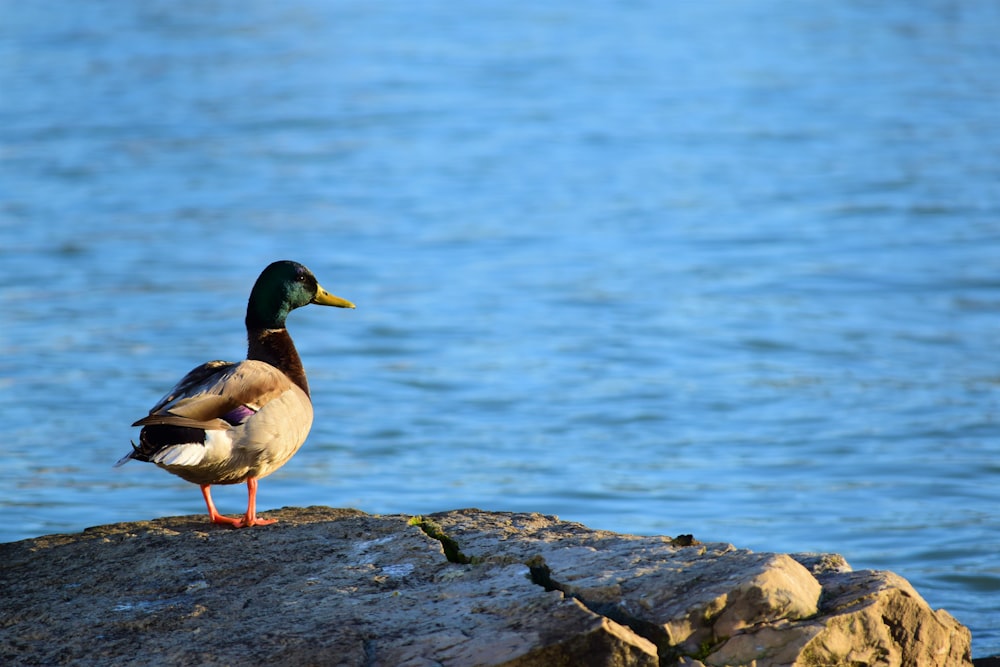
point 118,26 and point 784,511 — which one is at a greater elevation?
point 118,26

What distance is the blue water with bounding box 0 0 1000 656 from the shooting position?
26.2 feet

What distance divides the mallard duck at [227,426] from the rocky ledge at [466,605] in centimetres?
34

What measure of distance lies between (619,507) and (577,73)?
14.1 meters

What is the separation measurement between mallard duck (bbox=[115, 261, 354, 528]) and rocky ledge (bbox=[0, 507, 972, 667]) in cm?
34

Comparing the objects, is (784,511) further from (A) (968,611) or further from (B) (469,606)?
(B) (469,606)

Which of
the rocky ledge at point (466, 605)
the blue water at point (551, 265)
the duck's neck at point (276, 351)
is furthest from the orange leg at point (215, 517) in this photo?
the blue water at point (551, 265)

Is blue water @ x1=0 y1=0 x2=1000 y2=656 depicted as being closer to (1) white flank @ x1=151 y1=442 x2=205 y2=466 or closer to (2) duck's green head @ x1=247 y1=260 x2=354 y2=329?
(2) duck's green head @ x1=247 y1=260 x2=354 y2=329

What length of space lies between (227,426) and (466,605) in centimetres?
133

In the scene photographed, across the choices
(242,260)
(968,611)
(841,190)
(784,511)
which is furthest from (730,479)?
(841,190)

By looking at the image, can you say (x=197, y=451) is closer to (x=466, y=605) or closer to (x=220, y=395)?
(x=220, y=395)

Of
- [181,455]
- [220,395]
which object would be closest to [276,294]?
[220,395]

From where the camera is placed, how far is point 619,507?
Result: 7.56 meters

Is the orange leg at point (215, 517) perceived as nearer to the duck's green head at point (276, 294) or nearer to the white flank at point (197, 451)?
the white flank at point (197, 451)

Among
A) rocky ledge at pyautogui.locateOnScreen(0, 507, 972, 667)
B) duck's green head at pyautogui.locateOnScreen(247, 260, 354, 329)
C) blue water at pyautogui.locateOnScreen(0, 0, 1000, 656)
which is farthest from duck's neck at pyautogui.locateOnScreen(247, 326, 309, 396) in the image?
blue water at pyautogui.locateOnScreen(0, 0, 1000, 656)
